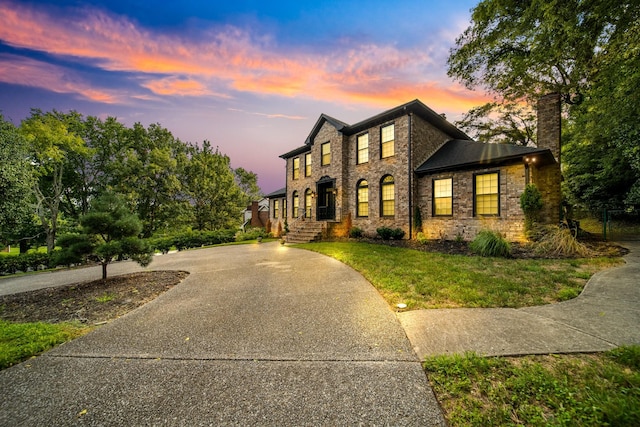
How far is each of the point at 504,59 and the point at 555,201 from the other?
6339mm

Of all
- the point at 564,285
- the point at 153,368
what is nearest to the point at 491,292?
the point at 564,285

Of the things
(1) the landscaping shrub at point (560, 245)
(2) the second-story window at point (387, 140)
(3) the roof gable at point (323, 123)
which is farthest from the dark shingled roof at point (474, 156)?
(3) the roof gable at point (323, 123)

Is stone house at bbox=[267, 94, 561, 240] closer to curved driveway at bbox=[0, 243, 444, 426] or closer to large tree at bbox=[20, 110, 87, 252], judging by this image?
curved driveway at bbox=[0, 243, 444, 426]

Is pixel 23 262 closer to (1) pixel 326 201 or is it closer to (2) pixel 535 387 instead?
(1) pixel 326 201

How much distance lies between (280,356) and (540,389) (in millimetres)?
2299

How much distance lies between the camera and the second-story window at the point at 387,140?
12.4 meters

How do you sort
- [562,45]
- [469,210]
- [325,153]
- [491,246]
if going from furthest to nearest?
[325,153] → [469,210] → [491,246] → [562,45]

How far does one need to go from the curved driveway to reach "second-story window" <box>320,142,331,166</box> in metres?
12.5

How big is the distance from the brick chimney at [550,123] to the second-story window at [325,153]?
34.1ft

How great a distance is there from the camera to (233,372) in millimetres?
2240

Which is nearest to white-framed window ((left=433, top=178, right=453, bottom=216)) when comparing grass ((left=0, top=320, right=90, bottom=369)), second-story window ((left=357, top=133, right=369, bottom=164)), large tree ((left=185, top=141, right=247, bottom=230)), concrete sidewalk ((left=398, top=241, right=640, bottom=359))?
second-story window ((left=357, top=133, right=369, bottom=164))

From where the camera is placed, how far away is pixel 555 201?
9117 millimetres

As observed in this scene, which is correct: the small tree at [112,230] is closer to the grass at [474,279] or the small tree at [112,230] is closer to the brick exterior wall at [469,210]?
the grass at [474,279]

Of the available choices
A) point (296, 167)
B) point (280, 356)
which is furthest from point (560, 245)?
point (296, 167)
